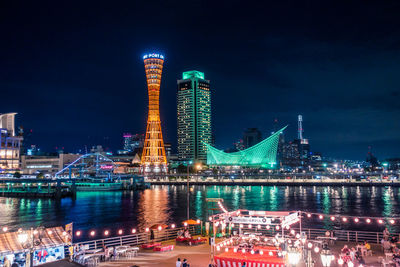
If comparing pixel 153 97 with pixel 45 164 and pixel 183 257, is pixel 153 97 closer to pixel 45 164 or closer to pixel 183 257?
pixel 45 164

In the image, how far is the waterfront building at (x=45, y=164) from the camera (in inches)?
4673

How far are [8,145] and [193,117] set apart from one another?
102169 mm

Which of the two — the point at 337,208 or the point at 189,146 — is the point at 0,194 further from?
the point at 189,146

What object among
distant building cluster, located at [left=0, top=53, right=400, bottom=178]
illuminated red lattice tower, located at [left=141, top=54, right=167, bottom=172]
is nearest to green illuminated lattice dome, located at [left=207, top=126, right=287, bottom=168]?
distant building cluster, located at [left=0, top=53, right=400, bottom=178]

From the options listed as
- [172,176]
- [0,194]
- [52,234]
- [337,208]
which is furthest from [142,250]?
[172,176]

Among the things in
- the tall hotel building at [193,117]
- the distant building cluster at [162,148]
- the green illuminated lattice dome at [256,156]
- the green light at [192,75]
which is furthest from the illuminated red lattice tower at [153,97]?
the green light at [192,75]

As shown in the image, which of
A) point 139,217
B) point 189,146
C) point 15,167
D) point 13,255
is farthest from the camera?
point 189,146

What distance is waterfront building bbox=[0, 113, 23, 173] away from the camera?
10300 centimetres

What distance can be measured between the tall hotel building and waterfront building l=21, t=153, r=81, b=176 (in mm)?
79115

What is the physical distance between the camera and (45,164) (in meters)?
120

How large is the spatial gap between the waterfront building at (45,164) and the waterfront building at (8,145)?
12.1 metres

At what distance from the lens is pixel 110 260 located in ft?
50.8

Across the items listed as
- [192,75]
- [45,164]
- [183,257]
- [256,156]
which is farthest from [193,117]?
[183,257]

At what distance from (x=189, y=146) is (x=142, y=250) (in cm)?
17333
